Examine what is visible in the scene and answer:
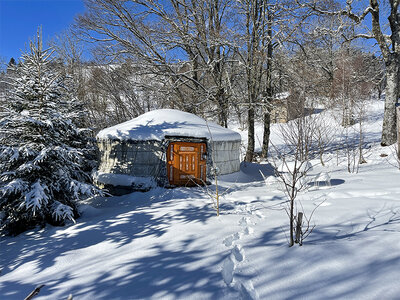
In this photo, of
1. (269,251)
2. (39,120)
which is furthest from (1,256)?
(269,251)

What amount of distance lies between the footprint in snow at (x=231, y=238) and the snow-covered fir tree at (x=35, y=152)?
309 cm

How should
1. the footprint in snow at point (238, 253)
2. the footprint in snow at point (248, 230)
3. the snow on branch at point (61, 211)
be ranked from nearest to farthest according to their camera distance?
the footprint in snow at point (238, 253) → the footprint in snow at point (248, 230) → the snow on branch at point (61, 211)

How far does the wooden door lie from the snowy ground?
6.39ft

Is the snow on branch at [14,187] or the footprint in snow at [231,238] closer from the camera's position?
the footprint in snow at [231,238]

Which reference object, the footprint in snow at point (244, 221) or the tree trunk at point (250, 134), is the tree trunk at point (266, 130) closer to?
the tree trunk at point (250, 134)

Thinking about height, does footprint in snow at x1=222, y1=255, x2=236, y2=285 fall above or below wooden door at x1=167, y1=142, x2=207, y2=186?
below

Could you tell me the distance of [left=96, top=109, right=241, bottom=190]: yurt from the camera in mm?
6926

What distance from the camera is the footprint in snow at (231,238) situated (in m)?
3.01

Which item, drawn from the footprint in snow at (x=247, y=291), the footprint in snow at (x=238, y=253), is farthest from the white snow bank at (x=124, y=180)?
the footprint in snow at (x=247, y=291)

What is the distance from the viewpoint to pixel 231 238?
3.15 meters

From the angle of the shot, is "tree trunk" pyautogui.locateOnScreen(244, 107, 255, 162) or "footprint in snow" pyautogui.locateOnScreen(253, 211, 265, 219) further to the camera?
"tree trunk" pyautogui.locateOnScreen(244, 107, 255, 162)

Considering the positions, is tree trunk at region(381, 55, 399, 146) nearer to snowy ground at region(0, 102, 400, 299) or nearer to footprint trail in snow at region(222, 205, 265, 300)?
snowy ground at region(0, 102, 400, 299)

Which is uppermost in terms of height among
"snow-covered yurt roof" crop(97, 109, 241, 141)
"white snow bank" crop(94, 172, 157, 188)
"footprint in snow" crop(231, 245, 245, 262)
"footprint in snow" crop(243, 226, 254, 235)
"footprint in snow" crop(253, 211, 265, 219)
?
"snow-covered yurt roof" crop(97, 109, 241, 141)

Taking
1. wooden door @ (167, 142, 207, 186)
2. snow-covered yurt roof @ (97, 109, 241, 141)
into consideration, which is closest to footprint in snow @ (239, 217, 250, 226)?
wooden door @ (167, 142, 207, 186)
